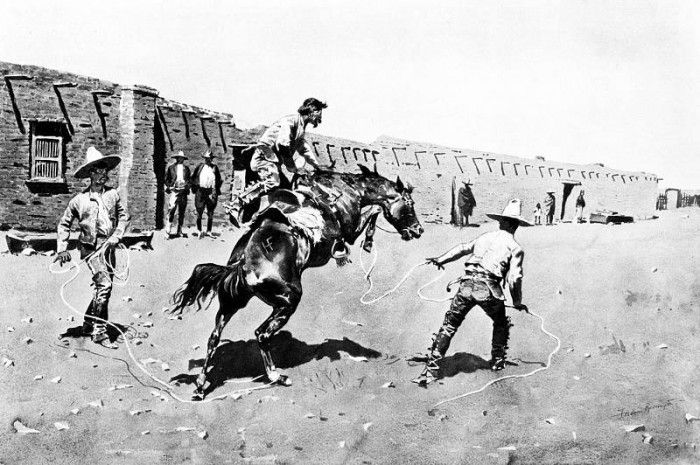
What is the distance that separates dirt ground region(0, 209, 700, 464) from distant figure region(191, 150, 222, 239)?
182 centimetres

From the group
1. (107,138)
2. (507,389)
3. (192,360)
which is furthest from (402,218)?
(107,138)

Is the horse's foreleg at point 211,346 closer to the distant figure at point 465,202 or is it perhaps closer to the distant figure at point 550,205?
the distant figure at point 465,202

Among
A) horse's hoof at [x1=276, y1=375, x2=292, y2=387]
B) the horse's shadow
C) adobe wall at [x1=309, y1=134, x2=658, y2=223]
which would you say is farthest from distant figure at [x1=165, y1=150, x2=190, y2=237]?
horse's hoof at [x1=276, y1=375, x2=292, y2=387]

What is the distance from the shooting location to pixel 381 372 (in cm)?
628

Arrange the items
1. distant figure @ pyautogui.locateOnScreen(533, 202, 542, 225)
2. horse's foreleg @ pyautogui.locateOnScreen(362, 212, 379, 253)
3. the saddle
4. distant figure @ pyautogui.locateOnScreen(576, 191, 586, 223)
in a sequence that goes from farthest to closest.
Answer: distant figure @ pyautogui.locateOnScreen(576, 191, 586, 223), distant figure @ pyautogui.locateOnScreen(533, 202, 542, 225), horse's foreleg @ pyautogui.locateOnScreen(362, 212, 379, 253), the saddle

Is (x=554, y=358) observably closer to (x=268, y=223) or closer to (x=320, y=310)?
(x=320, y=310)

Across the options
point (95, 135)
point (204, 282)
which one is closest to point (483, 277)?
point (204, 282)

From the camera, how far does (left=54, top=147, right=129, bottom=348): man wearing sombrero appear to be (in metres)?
6.55

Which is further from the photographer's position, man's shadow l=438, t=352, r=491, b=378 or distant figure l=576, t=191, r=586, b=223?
distant figure l=576, t=191, r=586, b=223

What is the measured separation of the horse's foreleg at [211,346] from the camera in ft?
→ 19.9

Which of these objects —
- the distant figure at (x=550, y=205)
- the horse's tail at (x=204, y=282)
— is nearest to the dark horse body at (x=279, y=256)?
the horse's tail at (x=204, y=282)

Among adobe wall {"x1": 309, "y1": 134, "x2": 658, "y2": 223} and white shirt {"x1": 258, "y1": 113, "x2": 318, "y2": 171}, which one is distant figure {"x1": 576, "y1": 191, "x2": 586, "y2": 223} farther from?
white shirt {"x1": 258, "y1": 113, "x2": 318, "y2": 171}

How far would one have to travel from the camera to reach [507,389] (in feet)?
20.0

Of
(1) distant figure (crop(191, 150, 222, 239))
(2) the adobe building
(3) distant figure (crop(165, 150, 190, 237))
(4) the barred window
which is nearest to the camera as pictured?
(2) the adobe building
